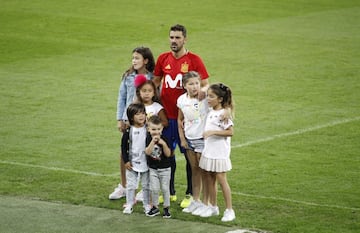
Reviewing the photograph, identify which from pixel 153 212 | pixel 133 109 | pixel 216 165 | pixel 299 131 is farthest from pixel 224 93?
pixel 299 131

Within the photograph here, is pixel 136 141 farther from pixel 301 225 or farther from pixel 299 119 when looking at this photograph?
pixel 299 119

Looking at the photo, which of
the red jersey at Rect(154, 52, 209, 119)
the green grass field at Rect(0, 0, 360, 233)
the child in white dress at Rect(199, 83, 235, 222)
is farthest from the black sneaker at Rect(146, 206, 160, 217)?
the red jersey at Rect(154, 52, 209, 119)

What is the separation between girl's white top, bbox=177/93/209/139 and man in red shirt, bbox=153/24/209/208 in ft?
0.70

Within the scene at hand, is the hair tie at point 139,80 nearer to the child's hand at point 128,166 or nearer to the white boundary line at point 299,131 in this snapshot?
the child's hand at point 128,166

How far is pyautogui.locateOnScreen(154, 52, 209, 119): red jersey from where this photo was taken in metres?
12.0

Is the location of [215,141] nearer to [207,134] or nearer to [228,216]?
[207,134]

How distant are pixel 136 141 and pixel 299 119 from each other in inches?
238

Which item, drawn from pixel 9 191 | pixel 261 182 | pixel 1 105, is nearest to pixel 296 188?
pixel 261 182

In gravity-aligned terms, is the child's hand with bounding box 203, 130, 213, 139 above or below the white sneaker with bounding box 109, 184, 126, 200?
above

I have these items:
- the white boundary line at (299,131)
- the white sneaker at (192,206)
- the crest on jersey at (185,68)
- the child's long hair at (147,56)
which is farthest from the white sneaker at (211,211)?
the white boundary line at (299,131)

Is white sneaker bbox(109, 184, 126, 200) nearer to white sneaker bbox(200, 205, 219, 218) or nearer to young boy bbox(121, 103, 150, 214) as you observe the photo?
young boy bbox(121, 103, 150, 214)

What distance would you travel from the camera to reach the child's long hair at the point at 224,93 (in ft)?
37.5

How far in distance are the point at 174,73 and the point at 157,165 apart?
3.87ft

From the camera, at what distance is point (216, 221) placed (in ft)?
37.5
